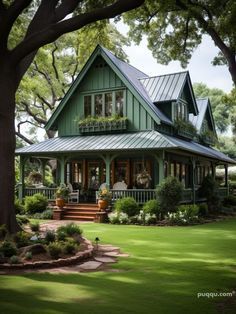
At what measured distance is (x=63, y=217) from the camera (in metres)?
20.8

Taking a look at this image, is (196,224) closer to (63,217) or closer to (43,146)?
(63,217)

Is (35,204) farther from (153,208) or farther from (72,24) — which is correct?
(72,24)

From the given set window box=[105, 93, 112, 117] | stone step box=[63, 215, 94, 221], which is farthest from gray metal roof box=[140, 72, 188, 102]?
stone step box=[63, 215, 94, 221]

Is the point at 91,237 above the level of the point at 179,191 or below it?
below

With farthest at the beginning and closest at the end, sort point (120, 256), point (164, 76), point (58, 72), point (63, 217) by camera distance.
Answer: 1. point (58, 72)
2. point (164, 76)
3. point (63, 217)
4. point (120, 256)

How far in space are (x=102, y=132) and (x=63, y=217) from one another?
19.7ft

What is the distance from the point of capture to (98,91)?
24.4m

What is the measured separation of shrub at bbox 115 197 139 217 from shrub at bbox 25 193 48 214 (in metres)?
4.81

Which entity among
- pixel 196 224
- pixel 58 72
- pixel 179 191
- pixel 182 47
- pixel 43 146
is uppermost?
pixel 58 72

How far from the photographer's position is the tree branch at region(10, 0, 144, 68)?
1043 cm

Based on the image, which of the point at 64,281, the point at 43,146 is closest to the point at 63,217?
the point at 43,146

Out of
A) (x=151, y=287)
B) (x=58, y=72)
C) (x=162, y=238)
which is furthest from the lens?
(x=58, y=72)

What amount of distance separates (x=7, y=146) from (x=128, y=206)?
908 cm

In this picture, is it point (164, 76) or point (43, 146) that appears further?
point (164, 76)
